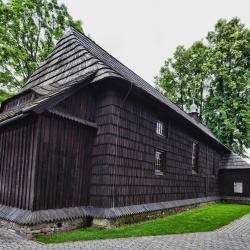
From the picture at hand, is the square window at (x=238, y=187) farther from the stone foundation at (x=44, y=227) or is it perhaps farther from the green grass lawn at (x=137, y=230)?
the stone foundation at (x=44, y=227)

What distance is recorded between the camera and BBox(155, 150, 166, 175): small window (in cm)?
1273

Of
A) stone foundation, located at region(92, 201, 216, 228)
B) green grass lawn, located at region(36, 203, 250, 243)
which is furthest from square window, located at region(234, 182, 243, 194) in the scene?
green grass lawn, located at region(36, 203, 250, 243)

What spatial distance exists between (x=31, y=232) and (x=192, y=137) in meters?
12.2

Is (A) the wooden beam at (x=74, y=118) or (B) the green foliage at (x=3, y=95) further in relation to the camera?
(B) the green foliage at (x=3, y=95)

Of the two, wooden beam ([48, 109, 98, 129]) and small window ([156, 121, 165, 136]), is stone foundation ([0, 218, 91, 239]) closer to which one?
wooden beam ([48, 109, 98, 129])

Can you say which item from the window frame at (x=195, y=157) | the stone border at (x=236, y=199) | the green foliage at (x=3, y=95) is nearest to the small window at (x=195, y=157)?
the window frame at (x=195, y=157)

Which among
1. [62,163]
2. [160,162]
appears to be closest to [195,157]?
[160,162]

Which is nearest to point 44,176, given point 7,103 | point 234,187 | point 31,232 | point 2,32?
point 31,232

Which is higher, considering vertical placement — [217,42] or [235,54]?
[217,42]

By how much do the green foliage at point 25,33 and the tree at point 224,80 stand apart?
15.5 meters

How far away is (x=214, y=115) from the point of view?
2952cm

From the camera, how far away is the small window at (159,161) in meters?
12.7

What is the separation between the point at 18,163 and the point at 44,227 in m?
2.13

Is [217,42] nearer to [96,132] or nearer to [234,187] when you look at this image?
[234,187]
